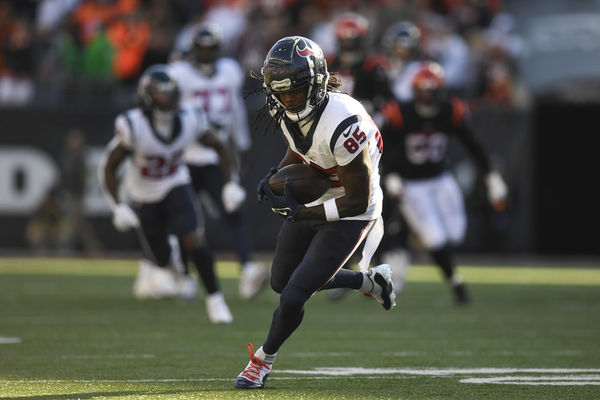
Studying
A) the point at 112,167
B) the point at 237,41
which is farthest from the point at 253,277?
the point at 237,41

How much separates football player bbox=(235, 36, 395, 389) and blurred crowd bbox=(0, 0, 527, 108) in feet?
33.5

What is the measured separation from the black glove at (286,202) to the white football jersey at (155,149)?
3539 mm

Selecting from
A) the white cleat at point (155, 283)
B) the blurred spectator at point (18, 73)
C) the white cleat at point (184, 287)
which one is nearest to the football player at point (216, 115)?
the white cleat at point (184, 287)

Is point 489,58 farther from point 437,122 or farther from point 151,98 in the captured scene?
point 151,98

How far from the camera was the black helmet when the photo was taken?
27.0 feet

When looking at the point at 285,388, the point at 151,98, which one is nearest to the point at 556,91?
the point at 151,98

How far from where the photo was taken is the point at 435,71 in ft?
31.6

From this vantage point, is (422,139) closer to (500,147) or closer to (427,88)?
(427,88)

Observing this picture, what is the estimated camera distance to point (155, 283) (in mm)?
9586

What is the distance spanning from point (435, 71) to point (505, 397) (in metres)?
5.39

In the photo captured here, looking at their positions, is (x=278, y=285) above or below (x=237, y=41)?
below

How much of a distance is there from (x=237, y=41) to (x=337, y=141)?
11300 mm

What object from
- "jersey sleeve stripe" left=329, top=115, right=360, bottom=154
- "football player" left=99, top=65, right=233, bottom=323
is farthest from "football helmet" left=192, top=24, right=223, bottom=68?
"jersey sleeve stripe" left=329, top=115, right=360, bottom=154

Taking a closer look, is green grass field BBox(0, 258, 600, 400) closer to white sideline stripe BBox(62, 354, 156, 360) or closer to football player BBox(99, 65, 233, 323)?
white sideline stripe BBox(62, 354, 156, 360)
